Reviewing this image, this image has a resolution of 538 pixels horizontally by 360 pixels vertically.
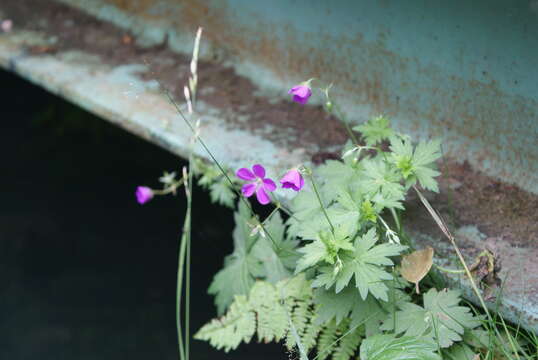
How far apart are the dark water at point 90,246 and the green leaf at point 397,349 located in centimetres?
92

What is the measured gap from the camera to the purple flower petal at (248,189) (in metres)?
1.91

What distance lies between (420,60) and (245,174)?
32.6 inches

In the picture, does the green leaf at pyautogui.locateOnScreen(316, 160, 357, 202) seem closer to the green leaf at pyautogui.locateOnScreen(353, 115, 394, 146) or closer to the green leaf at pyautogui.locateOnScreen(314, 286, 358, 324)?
the green leaf at pyautogui.locateOnScreen(353, 115, 394, 146)

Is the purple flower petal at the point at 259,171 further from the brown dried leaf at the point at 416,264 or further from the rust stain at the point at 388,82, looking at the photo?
the rust stain at the point at 388,82

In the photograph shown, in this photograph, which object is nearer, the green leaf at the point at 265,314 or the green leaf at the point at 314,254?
the green leaf at the point at 314,254

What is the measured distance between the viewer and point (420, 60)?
233 centimetres

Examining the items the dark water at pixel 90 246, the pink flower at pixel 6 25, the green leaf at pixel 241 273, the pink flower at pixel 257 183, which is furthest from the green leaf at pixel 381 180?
the pink flower at pixel 6 25

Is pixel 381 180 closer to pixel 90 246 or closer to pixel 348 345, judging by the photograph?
pixel 348 345

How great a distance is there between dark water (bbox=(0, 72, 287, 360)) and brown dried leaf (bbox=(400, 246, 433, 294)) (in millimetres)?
914

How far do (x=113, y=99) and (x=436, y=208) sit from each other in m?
1.48

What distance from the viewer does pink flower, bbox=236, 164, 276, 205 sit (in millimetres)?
1912

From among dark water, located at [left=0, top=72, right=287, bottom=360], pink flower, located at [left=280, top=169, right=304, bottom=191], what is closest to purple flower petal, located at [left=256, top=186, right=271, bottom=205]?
pink flower, located at [left=280, top=169, right=304, bottom=191]

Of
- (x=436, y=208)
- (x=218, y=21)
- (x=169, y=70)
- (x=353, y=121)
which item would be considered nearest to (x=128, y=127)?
(x=169, y=70)

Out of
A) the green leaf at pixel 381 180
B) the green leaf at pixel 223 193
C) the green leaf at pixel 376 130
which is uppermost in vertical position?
the green leaf at pixel 376 130
